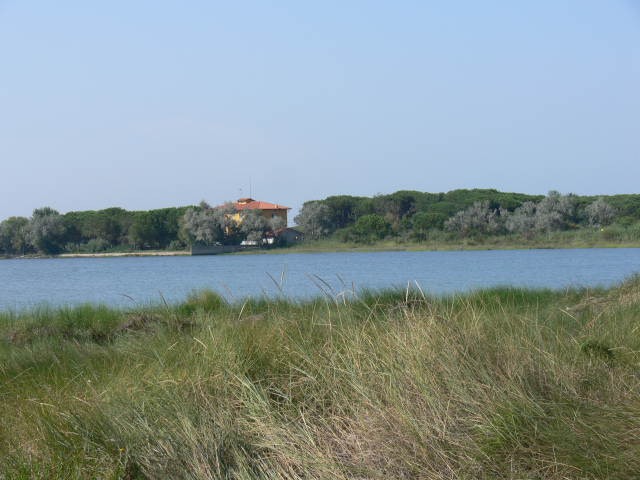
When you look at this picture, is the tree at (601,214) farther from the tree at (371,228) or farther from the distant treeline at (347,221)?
the tree at (371,228)

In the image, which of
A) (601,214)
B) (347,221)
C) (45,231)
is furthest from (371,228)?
(45,231)

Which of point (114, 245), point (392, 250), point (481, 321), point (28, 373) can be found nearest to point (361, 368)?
point (481, 321)

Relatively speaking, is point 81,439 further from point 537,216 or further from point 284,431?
point 537,216

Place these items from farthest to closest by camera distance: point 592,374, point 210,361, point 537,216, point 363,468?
point 537,216 < point 210,361 < point 592,374 < point 363,468

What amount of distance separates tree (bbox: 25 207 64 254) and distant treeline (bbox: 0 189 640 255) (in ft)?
0.34

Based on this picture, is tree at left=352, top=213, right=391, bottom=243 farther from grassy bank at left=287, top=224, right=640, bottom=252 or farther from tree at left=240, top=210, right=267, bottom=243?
tree at left=240, top=210, right=267, bottom=243

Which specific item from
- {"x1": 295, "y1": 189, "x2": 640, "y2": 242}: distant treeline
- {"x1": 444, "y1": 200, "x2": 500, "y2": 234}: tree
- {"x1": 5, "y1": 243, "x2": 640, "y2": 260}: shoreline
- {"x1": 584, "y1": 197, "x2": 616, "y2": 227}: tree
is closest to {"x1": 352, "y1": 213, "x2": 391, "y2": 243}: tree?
{"x1": 295, "y1": 189, "x2": 640, "y2": 242}: distant treeline

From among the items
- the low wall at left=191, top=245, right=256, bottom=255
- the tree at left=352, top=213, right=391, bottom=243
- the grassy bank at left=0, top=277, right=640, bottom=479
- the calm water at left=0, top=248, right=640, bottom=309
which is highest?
the tree at left=352, top=213, right=391, bottom=243

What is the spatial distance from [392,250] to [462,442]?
49.4 meters

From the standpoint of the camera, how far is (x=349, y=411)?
9.59 feet

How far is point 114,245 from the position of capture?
63.5m

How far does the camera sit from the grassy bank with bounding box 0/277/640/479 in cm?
225

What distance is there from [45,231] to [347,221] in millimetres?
37209

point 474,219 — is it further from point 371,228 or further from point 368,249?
point 368,249
